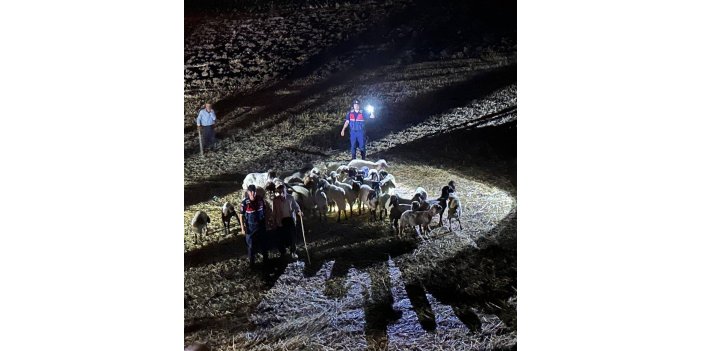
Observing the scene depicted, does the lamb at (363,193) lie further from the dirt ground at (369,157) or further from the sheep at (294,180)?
the sheep at (294,180)

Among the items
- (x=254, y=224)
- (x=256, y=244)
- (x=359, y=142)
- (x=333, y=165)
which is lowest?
(x=256, y=244)

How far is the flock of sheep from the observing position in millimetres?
3811

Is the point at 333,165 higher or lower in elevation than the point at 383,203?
higher

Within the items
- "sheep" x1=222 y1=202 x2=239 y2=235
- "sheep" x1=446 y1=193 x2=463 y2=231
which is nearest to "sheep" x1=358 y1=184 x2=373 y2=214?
"sheep" x1=446 y1=193 x2=463 y2=231

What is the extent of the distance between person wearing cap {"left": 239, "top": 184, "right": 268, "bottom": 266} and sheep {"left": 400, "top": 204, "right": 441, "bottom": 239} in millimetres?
837

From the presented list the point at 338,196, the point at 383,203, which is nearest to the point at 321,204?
the point at 338,196

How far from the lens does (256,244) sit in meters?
3.80

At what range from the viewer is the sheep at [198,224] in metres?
3.82

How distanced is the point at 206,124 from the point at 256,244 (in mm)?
807

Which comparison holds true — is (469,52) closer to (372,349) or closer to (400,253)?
(400,253)

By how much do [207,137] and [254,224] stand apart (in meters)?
0.62

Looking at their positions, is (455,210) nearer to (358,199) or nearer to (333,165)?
(358,199)

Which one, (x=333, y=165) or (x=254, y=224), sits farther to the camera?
(x=333, y=165)

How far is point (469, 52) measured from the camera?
394 cm
